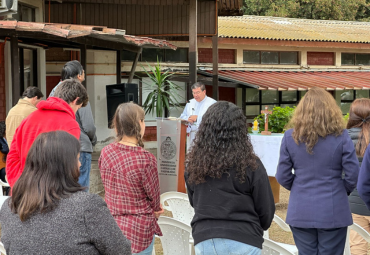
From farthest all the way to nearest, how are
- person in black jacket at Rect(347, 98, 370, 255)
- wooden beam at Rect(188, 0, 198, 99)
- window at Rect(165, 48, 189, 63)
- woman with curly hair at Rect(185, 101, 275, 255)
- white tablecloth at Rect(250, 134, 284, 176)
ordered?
1. window at Rect(165, 48, 189, 63)
2. wooden beam at Rect(188, 0, 198, 99)
3. white tablecloth at Rect(250, 134, 284, 176)
4. person in black jacket at Rect(347, 98, 370, 255)
5. woman with curly hair at Rect(185, 101, 275, 255)

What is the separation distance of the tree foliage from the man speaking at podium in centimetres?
2114

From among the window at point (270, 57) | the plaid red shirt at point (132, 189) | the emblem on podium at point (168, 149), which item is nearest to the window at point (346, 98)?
the window at point (270, 57)

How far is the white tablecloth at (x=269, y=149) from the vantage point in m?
6.63

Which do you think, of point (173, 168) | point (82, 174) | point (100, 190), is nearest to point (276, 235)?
point (173, 168)

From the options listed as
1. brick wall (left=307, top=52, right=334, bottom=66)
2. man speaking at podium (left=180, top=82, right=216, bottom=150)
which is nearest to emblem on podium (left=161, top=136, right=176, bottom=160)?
man speaking at podium (left=180, top=82, right=216, bottom=150)

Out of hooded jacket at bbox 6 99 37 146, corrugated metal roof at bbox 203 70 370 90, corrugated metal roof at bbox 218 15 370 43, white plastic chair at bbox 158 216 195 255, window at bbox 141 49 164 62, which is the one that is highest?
corrugated metal roof at bbox 218 15 370 43

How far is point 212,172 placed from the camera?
A: 2594 mm

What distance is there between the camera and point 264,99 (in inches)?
592

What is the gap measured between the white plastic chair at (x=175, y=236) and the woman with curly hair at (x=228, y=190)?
788 millimetres

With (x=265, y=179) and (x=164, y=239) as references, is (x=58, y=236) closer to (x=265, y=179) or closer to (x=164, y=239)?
(x=265, y=179)

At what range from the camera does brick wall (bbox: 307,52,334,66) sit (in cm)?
1609

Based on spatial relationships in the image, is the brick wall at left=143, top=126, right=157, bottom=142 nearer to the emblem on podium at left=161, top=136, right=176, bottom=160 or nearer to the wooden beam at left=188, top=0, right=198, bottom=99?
the wooden beam at left=188, top=0, right=198, bottom=99

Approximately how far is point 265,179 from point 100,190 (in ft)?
19.3

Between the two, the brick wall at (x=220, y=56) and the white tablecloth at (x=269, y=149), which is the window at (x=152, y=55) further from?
the white tablecloth at (x=269, y=149)
